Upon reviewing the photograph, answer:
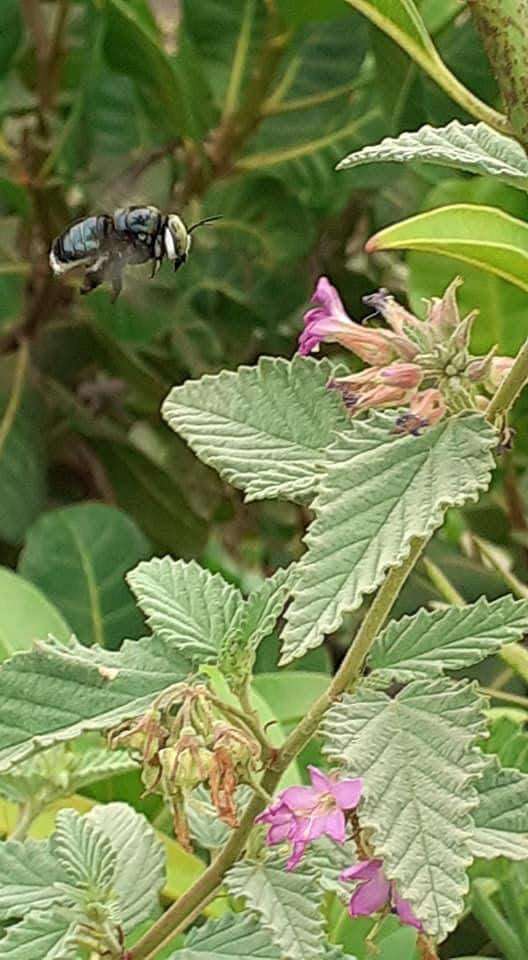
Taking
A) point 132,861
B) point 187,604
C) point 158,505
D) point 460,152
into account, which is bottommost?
point 158,505

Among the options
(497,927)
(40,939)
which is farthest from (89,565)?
(40,939)

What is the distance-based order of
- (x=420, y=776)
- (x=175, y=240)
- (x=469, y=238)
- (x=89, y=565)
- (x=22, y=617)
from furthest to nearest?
1. (x=89, y=565)
2. (x=22, y=617)
3. (x=175, y=240)
4. (x=469, y=238)
5. (x=420, y=776)

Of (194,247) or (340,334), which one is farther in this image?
(194,247)

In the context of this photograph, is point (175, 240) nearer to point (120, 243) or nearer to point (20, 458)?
point (120, 243)

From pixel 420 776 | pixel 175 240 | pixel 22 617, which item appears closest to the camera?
pixel 420 776

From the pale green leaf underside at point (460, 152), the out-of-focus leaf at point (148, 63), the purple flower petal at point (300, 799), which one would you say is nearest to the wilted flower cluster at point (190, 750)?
the purple flower petal at point (300, 799)

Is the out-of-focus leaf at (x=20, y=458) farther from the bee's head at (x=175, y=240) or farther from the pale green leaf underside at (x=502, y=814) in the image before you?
the pale green leaf underside at (x=502, y=814)

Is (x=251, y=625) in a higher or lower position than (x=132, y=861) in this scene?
higher

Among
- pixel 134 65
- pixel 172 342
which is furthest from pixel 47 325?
pixel 134 65
